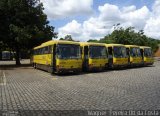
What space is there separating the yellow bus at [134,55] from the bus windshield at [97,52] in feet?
18.4

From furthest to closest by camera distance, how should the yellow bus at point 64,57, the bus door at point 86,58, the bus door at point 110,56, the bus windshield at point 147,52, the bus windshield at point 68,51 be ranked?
the bus windshield at point 147,52
the bus door at point 110,56
the bus door at point 86,58
the bus windshield at point 68,51
the yellow bus at point 64,57

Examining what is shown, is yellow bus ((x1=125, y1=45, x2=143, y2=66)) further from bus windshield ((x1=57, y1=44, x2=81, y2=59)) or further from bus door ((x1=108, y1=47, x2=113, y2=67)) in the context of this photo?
bus windshield ((x1=57, y1=44, x2=81, y2=59))

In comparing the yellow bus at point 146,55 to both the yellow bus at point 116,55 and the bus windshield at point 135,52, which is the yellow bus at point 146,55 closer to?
the bus windshield at point 135,52

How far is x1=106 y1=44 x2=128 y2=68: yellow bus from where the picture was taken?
2961 cm

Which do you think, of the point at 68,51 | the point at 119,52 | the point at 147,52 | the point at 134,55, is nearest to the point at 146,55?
the point at 147,52

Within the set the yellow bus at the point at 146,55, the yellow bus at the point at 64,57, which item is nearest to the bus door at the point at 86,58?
the yellow bus at the point at 64,57

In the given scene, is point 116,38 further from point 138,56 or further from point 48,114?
point 48,114

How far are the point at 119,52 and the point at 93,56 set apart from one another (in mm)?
4891

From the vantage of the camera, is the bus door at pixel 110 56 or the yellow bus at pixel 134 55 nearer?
the bus door at pixel 110 56

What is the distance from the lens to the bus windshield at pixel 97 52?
26.5 metres

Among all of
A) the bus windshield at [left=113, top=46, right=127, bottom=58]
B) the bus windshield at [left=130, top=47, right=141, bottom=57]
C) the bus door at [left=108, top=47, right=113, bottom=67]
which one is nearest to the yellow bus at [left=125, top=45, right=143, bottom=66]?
the bus windshield at [left=130, top=47, right=141, bottom=57]

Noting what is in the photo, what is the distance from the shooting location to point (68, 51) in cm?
2395

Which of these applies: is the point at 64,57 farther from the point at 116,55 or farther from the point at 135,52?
the point at 135,52

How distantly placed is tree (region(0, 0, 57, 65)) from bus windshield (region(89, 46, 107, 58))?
15832 millimetres
